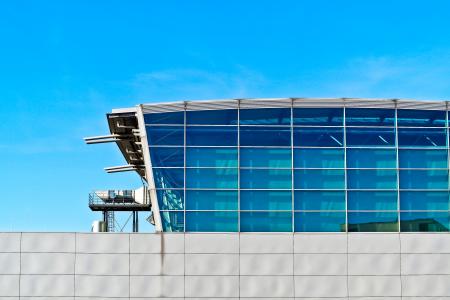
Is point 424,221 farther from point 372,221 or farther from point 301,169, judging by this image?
point 301,169

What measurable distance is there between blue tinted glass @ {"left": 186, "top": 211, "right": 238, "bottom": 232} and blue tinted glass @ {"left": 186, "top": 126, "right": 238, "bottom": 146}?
11.5ft

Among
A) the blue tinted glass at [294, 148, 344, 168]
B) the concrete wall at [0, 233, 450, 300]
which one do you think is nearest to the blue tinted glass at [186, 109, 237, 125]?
the blue tinted glass at [294, 148, 344, 168]

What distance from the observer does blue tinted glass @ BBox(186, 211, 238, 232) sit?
3422 cm

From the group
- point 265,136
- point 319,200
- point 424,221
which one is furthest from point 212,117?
point 424,221

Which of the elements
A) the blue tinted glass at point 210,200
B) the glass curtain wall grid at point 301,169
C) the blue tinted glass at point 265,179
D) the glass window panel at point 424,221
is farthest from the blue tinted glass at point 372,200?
the blue tinted glass at point 210,200

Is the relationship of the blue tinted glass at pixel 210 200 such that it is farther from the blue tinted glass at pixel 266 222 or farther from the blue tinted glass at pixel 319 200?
the blue tinted glass at pixel 319 200

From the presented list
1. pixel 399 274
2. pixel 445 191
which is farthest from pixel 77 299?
pixel 445 191

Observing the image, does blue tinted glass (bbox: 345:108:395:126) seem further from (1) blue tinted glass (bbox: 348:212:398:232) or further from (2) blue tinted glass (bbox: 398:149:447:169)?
(1) blue tinted glass (bbox: 348:212:398:232)

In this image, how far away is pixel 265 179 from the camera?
34750 mm

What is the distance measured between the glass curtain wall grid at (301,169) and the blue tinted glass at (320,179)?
0.05 metres

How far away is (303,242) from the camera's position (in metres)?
33.8

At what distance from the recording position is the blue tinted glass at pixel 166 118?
35062mm

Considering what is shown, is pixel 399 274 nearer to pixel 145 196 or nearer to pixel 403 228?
pixel 403 228

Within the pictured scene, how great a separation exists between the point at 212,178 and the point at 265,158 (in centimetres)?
283
